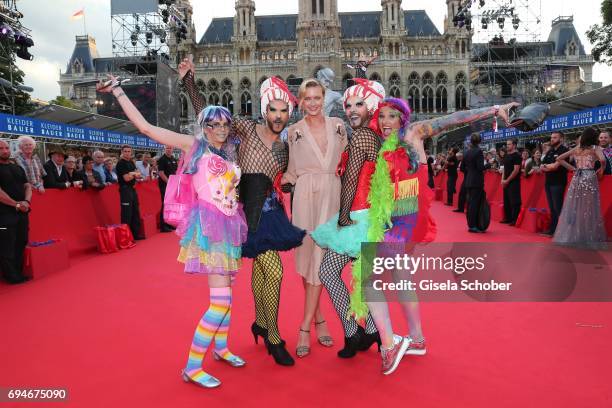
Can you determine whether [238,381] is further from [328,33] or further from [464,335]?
[328,33]

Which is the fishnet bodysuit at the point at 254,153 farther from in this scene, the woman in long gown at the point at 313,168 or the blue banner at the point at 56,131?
the blue banner at the point at 56,131

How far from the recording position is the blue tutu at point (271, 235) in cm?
291

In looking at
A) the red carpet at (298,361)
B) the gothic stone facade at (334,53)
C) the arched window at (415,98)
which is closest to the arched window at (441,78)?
the gothic stone facade at (334,53)

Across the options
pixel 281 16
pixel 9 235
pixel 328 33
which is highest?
pixel 281 16

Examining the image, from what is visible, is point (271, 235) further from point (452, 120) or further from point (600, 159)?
point (600, 159)

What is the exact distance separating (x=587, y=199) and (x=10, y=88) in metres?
21.0

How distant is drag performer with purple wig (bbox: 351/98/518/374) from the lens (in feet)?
9.29

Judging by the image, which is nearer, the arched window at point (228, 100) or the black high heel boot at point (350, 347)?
the black high heel boot at point (350, 347)

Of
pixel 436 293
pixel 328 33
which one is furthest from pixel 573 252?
pixel 328 33

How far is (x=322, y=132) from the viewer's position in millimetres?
3223

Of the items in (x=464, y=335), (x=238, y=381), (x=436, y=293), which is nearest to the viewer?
(x=238, y=381)

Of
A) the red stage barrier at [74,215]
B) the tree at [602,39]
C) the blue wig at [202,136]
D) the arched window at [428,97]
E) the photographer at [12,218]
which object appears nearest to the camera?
the blue wig at [202,136]

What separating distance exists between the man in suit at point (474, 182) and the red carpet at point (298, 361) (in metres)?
4.35

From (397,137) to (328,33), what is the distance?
199 ft
